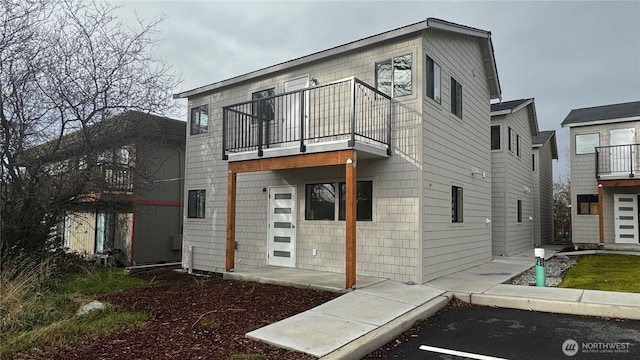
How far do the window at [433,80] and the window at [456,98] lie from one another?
1030mm

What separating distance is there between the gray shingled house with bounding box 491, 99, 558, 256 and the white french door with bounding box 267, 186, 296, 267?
27.3ft

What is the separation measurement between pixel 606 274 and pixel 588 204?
10.1 m

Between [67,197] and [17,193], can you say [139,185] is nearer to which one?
[67,197]

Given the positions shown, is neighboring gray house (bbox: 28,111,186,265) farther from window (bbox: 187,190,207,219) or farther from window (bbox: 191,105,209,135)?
window (bbox: 187,190,207,219)

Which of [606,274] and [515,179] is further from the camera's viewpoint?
[515,179]

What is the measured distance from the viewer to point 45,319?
20.7ft

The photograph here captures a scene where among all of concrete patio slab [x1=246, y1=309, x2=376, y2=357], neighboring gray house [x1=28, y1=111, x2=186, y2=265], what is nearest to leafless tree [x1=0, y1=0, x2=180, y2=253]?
neighboring gray house [x1=28, y1=111, x2=186, y2=265]

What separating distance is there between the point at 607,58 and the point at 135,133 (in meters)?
26.5

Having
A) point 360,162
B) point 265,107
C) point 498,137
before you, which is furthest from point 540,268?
point 498,137

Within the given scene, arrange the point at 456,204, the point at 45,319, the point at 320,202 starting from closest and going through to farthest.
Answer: the point at 45,319 < the point at 320,202 < the point at 456,204

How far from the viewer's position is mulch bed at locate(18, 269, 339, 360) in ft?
15.8

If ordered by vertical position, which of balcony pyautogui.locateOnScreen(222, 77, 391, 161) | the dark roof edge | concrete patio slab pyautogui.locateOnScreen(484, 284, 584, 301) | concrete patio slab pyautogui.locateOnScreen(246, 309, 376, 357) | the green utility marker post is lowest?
concrete patio slab pyautogui.locateOnScreen(246, 309, 376, 357)

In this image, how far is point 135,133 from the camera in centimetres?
1273

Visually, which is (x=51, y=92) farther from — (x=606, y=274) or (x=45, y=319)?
(x=606, y=274)
